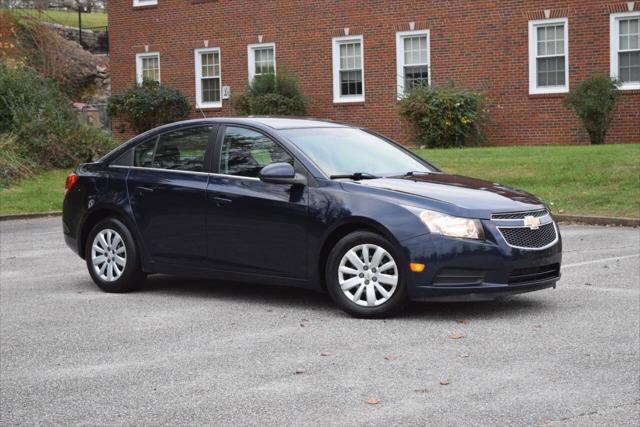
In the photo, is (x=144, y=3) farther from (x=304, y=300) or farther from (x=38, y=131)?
(x=304, y=300)

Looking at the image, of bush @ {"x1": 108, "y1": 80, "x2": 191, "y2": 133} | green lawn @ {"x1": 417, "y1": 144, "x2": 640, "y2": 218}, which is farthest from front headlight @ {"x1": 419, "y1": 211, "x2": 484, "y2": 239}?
bush @ {"x1": 108, "y1": 80, "x2": 191, "y2": 133}

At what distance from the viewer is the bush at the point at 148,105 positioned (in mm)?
36344

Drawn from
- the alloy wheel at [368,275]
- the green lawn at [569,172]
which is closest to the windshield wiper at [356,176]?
the alloy wheel at [368,275]

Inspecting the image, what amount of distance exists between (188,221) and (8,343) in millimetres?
2256

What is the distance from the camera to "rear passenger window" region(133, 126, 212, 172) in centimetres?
1019

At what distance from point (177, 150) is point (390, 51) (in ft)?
73.3

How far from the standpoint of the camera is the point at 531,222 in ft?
29.5

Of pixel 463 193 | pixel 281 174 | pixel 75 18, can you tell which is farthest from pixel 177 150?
pixel 75 18

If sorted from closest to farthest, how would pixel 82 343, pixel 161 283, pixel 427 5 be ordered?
pixel 82 343 → pixel 161 283 → pixel 427 5

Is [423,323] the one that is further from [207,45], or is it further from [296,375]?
[207,45]

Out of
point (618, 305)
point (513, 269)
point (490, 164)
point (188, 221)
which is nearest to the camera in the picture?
point (513, 269)

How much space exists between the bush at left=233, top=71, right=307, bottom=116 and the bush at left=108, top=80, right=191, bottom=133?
3413 millimetres

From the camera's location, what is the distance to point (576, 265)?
1184 centimetres

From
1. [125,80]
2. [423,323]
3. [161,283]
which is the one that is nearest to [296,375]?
[423,323]
